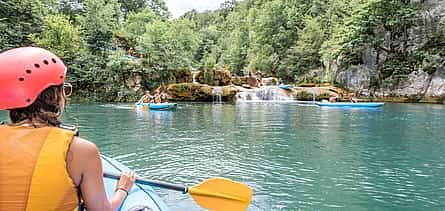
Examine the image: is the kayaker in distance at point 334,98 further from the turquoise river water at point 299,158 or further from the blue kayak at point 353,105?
the turquoise river water at point 299,158

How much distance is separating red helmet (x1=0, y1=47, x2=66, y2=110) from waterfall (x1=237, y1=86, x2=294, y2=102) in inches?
795

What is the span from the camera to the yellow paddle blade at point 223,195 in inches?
87.0

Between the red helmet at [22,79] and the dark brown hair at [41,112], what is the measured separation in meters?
0.03

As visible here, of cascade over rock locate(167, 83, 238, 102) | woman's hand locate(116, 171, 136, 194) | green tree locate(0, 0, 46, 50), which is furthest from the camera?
cascade over rock locate(167, 83, 238, 102)

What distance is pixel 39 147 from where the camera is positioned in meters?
1.13

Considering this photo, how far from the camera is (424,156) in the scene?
20.3 feet

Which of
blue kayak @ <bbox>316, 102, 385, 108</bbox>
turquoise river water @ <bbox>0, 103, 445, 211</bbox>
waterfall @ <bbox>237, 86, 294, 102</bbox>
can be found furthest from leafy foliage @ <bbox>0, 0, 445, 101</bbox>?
turquoise river water @ <bbox>0, 103, 445, 211</bbox>

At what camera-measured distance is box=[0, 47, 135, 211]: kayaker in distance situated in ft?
3.67

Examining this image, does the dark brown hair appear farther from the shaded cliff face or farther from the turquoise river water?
the shaded cliff face

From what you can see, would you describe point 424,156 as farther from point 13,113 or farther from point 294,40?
point 294,40

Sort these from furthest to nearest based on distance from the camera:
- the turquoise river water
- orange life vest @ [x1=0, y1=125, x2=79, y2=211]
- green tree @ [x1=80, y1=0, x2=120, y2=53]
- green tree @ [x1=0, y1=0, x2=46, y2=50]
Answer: green tree @ [x1=80, y1=0, x2=120, y2=53] → green tree @ [x1=0, y1=0, x2=46, y2=50] → the turquoise river water → orange life vest @ [x1=0, y1=125, x2=79, y2=211]

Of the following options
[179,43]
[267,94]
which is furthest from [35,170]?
[179,43]

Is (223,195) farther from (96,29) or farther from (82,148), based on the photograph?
(96,29)

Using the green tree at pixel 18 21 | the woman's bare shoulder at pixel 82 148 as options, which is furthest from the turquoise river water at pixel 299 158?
the green tree at pixel 18 21
